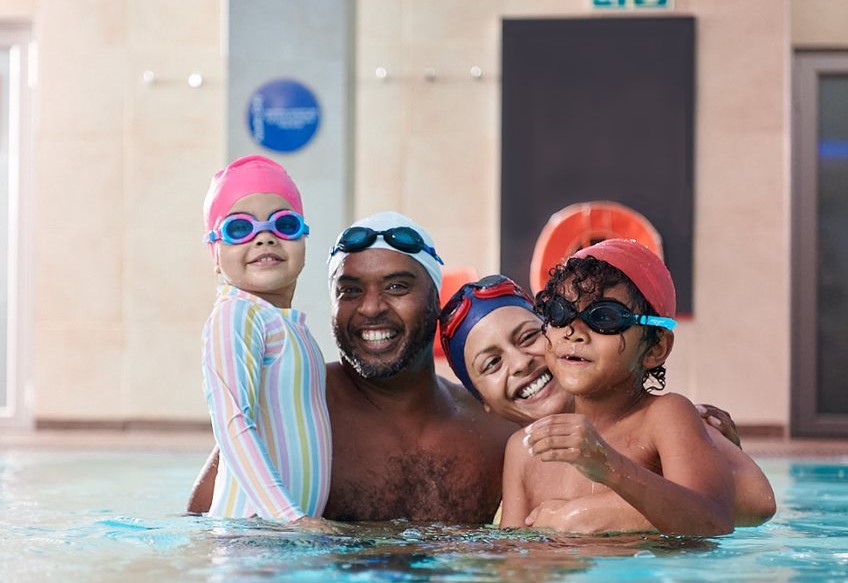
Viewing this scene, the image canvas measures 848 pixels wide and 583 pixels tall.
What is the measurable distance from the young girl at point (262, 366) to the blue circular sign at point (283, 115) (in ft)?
19.5

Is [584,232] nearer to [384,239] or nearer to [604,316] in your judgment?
[384,239]

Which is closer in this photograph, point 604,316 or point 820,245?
point 604,316

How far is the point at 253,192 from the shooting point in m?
4.38

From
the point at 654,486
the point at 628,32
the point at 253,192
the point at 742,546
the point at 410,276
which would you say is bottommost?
the point at 742,546

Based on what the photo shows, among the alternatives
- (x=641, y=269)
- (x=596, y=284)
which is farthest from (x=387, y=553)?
A: (x=641, y=269)

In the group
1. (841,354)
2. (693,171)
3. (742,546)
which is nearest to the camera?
(742,546)

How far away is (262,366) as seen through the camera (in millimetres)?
4109

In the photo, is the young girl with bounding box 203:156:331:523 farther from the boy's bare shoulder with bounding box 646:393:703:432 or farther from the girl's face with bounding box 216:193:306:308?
the boy's bare shoulder with bounding box 646:393:703:432

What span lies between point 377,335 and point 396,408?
334 mm

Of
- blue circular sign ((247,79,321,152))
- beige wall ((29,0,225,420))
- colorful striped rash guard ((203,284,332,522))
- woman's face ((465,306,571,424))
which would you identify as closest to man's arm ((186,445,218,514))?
colorful striped rash guard ((203,284,332,522))

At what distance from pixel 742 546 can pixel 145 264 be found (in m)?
8.25

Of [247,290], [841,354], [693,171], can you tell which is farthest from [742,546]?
[841,354]

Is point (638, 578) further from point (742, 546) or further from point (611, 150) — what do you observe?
point (611, 150)

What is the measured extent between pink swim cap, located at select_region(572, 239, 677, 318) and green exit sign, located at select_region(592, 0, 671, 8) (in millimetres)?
7319
